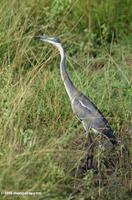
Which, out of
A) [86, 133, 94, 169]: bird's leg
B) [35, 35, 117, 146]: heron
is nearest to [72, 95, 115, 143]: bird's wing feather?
[35, 35, 117, 146]: heron

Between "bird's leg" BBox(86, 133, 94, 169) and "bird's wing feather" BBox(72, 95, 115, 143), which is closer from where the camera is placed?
"bird's leg" BBox(86, 133, 94, 169)

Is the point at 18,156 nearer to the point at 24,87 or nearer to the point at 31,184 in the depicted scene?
the point at 31,184

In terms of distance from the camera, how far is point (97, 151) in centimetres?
565

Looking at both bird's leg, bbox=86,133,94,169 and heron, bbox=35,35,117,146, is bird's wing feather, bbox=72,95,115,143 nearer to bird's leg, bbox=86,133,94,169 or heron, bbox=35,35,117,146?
heron, bbox=35,35,117,146

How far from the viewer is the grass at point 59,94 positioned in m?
4.92

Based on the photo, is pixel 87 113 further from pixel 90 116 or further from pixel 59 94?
pixel 59 94

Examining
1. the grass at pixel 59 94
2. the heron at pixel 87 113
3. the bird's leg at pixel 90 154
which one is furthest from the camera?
the heron at pixel 87 113

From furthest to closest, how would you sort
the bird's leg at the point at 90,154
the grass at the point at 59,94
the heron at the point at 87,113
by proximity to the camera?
the heron at the point at 87,113
the bird's leg at the point at 90,154
the grass at the point at 59,94

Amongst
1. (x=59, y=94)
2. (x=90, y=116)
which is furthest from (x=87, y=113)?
(x=59, y=94)

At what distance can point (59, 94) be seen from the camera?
6.45 meters

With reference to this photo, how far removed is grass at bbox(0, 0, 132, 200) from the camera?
492 centimetres

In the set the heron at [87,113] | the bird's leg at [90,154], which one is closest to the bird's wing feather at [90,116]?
the heron at [87,113]

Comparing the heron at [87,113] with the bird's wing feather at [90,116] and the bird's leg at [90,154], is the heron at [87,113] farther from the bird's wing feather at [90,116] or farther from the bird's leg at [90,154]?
the bird's leg at [90,154]

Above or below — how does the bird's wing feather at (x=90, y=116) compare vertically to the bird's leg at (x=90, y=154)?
above
